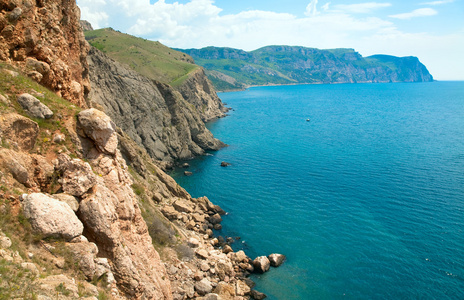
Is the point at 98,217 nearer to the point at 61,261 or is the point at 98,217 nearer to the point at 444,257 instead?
the point at 61,261

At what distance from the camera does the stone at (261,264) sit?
4025 cm

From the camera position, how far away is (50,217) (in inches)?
648

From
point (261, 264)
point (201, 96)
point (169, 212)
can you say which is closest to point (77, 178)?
point (261, 264)

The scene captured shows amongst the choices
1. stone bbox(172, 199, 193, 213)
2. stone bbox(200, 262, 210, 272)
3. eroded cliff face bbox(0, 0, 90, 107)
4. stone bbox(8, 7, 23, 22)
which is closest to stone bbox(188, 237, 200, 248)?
stone bbox(200, 262, 210, 272)

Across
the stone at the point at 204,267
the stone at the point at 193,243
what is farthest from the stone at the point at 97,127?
the stone at the point at 193,243

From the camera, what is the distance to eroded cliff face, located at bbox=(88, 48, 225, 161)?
7694 centimetres

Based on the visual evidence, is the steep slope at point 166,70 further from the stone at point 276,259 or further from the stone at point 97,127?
the stone at point 97,127

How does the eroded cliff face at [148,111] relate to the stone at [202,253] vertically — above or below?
above

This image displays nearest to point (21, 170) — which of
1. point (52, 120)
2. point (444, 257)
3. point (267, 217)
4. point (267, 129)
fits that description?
point (52, 120)

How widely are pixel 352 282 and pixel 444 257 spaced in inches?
587

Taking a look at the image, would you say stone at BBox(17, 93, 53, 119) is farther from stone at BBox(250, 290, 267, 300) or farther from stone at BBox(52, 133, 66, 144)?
stone at BBox(250, 290, 267, 300)

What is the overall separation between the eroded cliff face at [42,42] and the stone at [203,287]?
76.8ft

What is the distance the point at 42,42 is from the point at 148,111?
61.6 metres

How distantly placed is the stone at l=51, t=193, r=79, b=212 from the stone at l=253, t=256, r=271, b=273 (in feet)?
92.2
